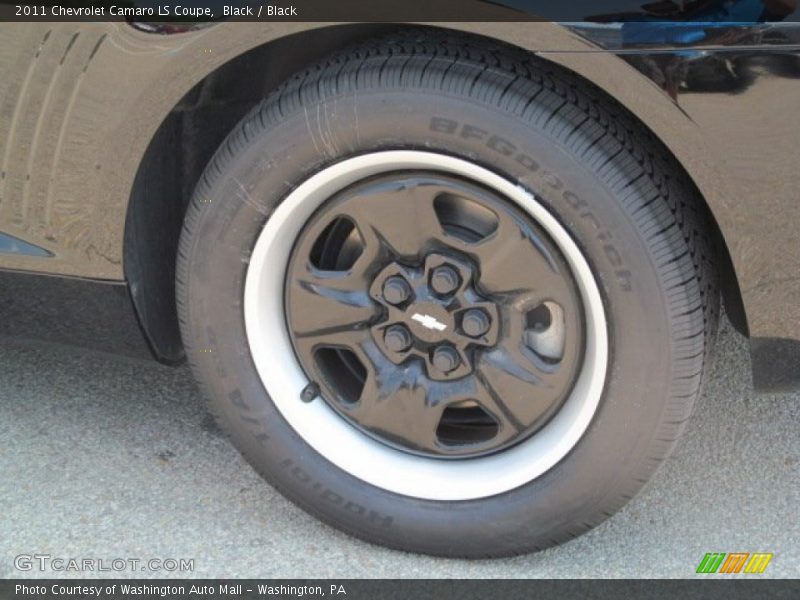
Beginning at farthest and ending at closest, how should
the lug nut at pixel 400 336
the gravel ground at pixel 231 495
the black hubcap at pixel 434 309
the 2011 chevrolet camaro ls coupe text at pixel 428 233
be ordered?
the gravel ground at pixel 231 495 → the lug nut at pixel 400 336 → the black hubcap at pixel 434 309 → the 2011 chevrolet camaro ls coupe text at pixel 428 233

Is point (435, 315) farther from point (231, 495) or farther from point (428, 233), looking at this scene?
point (231, 495)

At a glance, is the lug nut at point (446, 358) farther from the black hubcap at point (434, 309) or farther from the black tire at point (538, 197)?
the black tire at point (538, 197)

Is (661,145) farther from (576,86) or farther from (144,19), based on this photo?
(144,19)

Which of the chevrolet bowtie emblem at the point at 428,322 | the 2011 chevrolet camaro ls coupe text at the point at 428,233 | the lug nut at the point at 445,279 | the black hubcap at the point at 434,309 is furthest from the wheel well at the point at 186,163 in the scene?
the chevrolet bowtie emblem at the point at 428,322

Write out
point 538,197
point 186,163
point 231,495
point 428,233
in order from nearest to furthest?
point 538,197 < point 428,233 < point 186,163 < point 231,495

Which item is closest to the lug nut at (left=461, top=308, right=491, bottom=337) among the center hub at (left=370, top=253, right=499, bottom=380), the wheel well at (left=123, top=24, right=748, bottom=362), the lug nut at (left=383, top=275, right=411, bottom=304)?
the center hub at (left=370, top=253, right=499, bottom=380)

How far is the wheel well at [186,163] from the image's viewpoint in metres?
2.12

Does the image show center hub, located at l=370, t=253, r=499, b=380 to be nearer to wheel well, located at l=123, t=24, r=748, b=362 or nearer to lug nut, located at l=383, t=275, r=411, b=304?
lug nut, located at l=383, t=275, r=411, b=304

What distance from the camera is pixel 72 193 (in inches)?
84.4

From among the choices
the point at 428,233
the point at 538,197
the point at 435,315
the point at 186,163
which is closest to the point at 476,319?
the point at 435,315

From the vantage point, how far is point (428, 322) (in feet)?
7.18

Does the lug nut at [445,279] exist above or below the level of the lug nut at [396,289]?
above

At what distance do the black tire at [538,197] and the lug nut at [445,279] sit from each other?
257 millimetres

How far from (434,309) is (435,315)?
14 millimetres
